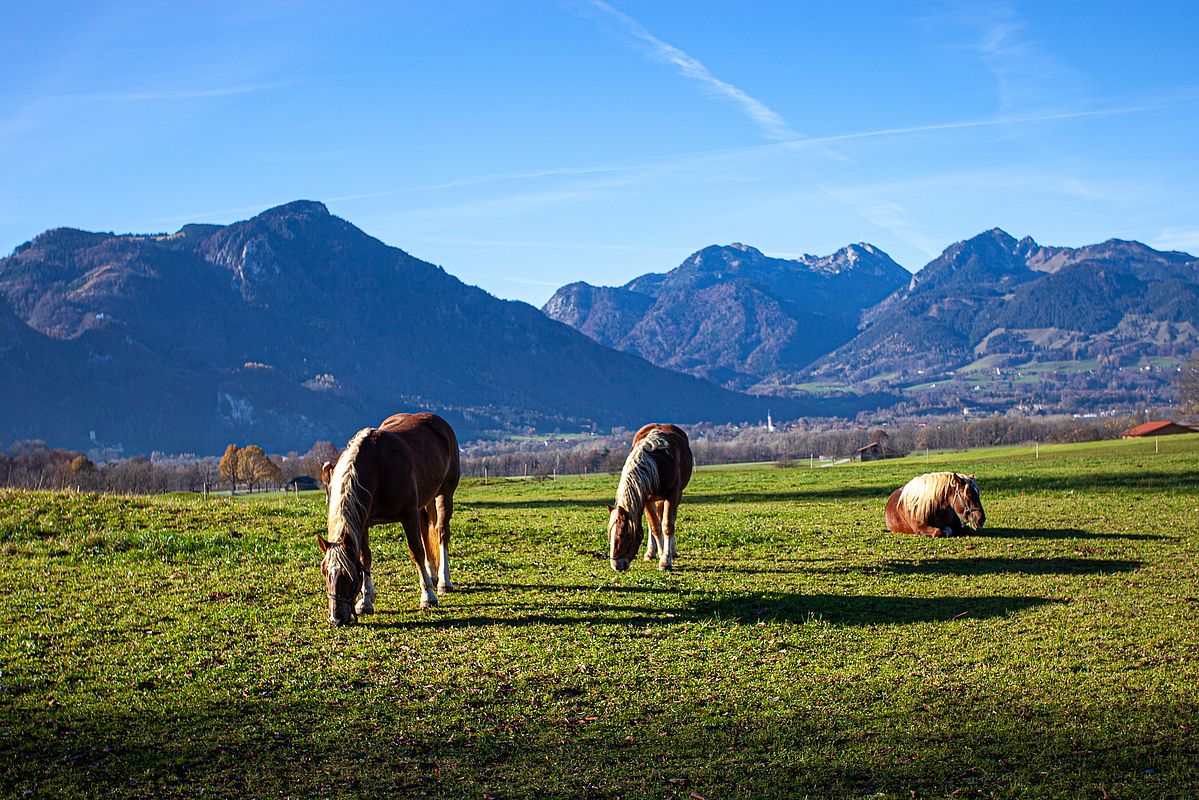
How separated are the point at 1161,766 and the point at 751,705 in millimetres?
3053

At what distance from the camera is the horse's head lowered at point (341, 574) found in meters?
10.5

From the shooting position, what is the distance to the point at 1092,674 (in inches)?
351

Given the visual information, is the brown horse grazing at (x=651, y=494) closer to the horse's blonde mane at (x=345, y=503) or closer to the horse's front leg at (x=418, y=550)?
A: the horse's front leg at (x=418, y=550)

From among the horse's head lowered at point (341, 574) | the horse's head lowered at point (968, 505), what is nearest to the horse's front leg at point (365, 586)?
the horse's head lowered at point (341, 574)

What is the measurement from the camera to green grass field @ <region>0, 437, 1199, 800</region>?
6.67 m

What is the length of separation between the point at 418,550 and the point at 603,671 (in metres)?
3.63

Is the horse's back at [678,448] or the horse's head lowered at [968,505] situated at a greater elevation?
the horse's back at [678,448]

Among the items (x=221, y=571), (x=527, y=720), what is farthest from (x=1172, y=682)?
(x=221, y=571)

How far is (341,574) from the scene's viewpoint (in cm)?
1047

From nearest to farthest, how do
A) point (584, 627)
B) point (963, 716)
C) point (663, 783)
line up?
point (663, 783) → point (963, 716) → point (584, 627)

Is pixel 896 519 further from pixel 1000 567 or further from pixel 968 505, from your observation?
pixel 1000 567

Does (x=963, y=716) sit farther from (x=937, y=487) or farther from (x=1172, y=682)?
(x=937, y=487)

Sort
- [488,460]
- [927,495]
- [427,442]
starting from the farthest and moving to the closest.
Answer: [488,460] → [927,495] → [427,442]

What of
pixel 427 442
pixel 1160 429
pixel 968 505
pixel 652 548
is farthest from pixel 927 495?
pixel 1160 429
